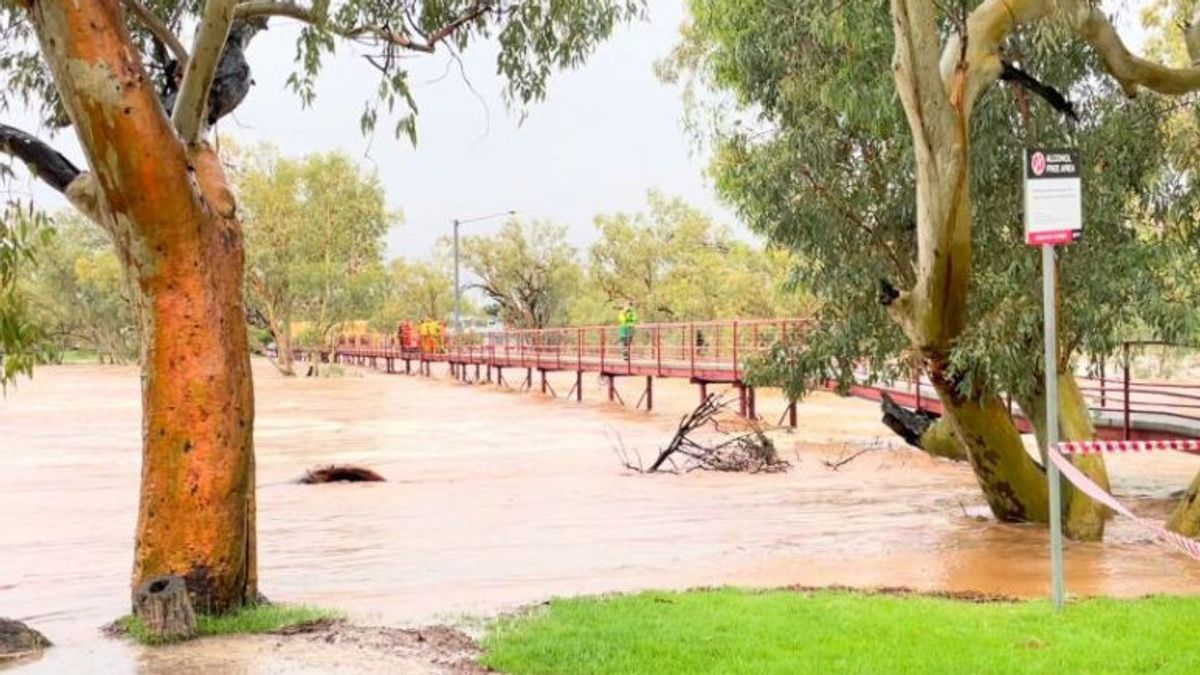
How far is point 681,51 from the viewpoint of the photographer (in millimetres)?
16734

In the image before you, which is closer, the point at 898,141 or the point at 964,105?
the point at 964,105

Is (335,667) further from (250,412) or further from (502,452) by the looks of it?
(502,452)

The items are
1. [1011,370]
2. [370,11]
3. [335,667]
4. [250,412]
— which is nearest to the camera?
[335,667]

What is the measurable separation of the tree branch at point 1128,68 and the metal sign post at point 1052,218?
11.1ft

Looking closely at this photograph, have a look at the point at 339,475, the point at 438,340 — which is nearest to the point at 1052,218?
the point at 339,475

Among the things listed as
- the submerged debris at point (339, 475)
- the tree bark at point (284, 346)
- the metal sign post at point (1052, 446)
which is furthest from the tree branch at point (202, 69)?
the tree bark at point (284, 346)

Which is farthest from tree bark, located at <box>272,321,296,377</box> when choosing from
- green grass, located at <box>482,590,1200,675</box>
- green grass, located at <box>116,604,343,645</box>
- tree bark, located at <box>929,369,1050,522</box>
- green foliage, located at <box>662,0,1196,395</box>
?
green grass, located at <box>482,590,1200,675</box>

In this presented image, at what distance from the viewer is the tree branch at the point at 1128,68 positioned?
9352 millimetres

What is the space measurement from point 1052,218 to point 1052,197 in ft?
0.37

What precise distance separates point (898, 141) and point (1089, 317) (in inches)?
93.4

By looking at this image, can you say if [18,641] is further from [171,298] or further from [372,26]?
[372,26]

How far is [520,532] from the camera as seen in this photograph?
1200 cm

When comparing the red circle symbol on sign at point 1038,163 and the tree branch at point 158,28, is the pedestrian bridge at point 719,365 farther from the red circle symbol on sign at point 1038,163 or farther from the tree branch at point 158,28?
the tree branch at point 158,28

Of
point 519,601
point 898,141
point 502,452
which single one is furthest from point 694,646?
point 502,452
